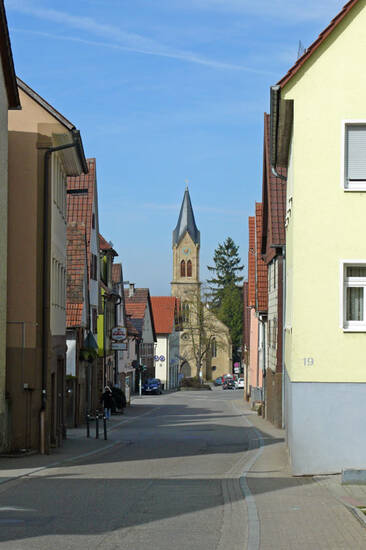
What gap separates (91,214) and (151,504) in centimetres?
2757

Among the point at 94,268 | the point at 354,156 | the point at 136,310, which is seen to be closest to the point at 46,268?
the point at 354,156

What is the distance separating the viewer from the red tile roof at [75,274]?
36.2 meters

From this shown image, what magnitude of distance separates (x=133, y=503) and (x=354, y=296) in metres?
5.99

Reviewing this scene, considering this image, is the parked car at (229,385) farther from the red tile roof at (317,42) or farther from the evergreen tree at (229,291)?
the red tile roof at (317,42)

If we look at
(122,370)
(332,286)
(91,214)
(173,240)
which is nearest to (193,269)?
(173,240)

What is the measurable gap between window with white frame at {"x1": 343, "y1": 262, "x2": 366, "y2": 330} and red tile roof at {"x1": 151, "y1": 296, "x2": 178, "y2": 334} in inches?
3814

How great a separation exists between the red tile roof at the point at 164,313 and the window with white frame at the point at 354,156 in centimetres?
9705

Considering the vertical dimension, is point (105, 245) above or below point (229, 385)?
above

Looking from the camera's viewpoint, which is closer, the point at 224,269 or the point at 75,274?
the point at 75,274

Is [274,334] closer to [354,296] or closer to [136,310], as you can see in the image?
[354,296]

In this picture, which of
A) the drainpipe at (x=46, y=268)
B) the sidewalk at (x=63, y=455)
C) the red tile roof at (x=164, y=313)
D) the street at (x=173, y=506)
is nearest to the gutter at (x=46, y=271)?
the drainpipe at (x=46, y=268)

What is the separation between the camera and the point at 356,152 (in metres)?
17.2

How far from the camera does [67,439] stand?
94.4 ft

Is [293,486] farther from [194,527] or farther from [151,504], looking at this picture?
[194,527]
